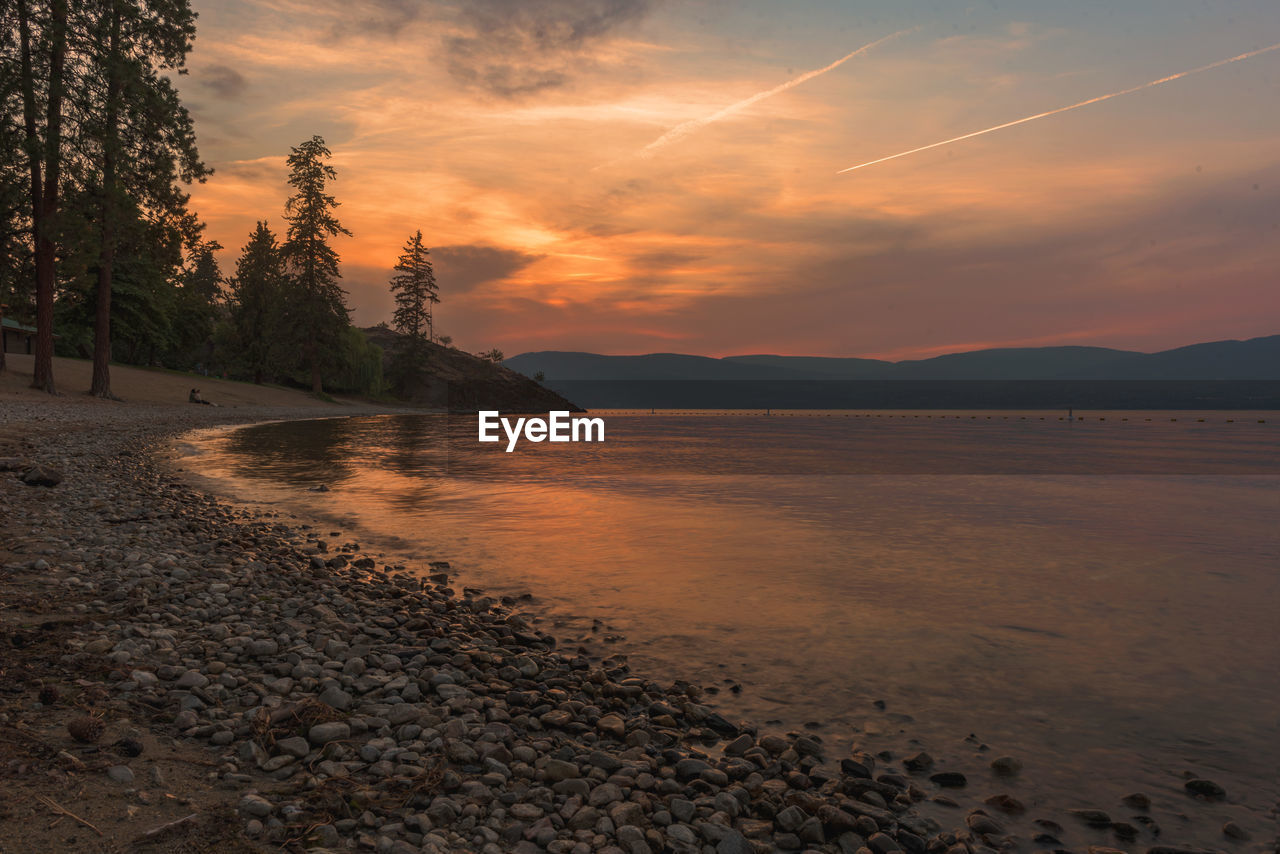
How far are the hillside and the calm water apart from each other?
95143mm

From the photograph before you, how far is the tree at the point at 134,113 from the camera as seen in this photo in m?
35.4

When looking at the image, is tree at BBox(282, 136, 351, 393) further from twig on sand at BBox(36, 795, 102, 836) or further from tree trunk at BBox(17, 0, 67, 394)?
twig on sand at BBox(36, 795, 102, 836)

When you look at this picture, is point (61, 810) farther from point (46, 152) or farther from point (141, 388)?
point (141, 388)

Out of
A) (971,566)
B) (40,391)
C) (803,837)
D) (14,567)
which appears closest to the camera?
(803,837)

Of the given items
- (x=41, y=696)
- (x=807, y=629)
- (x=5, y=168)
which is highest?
(x=5, y=168)

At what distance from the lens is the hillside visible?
11769 cm

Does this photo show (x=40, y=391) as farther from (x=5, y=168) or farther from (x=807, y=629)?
(x=807, y=629)

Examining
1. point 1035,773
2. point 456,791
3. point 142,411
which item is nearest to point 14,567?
point 456,791

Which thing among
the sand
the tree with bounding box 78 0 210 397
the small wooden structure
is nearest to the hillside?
the sand

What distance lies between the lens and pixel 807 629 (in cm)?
859

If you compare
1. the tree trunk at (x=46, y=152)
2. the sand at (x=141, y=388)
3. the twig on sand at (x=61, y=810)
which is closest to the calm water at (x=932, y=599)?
the twig on sand at (x=61, y=810)

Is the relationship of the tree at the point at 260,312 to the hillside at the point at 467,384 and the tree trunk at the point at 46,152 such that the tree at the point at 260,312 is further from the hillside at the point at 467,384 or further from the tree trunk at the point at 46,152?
the tree trunk at the point at 46,152

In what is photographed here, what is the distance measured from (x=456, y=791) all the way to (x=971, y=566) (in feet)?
34.2

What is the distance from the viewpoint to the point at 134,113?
36094 mm
